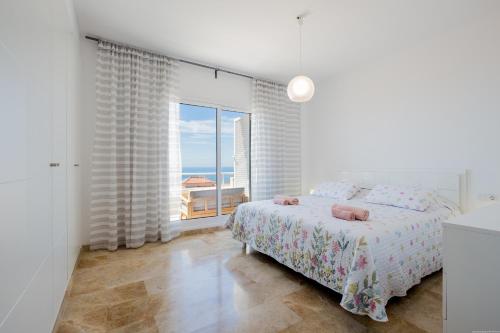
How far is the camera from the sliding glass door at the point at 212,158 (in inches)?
147

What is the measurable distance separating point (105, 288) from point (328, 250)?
6.45 ft

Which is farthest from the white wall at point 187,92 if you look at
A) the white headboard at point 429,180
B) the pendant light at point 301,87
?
the white headboard at point 429,180

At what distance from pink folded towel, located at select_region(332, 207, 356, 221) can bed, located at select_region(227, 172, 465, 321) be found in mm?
67

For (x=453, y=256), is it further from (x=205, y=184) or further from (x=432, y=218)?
(x=205, y=184)

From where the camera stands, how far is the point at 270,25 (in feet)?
8.54

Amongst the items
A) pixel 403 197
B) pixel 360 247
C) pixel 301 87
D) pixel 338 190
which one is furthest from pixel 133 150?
pixel 403 197

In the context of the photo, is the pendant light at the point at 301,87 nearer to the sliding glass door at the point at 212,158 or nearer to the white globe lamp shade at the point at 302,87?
the white globe lamp shade at the point at 302,87

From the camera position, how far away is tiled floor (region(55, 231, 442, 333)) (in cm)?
153

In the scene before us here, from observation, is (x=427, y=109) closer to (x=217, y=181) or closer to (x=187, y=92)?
(x=217, y=181)

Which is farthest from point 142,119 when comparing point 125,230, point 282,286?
point 282,286

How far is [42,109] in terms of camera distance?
4.15 ft

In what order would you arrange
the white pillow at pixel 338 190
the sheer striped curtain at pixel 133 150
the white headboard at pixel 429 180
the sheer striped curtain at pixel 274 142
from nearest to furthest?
the white headboard at pixel 429 180 < the sheer striped curtain at pixel 133 150 < the white pillow at pixel 338 190 < the sheer striped curtain at pixel 274 142

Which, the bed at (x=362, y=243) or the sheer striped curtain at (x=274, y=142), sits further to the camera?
the sheer striped curtain at (x=274, y=142)

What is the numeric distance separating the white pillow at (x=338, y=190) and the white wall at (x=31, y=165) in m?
3.14
